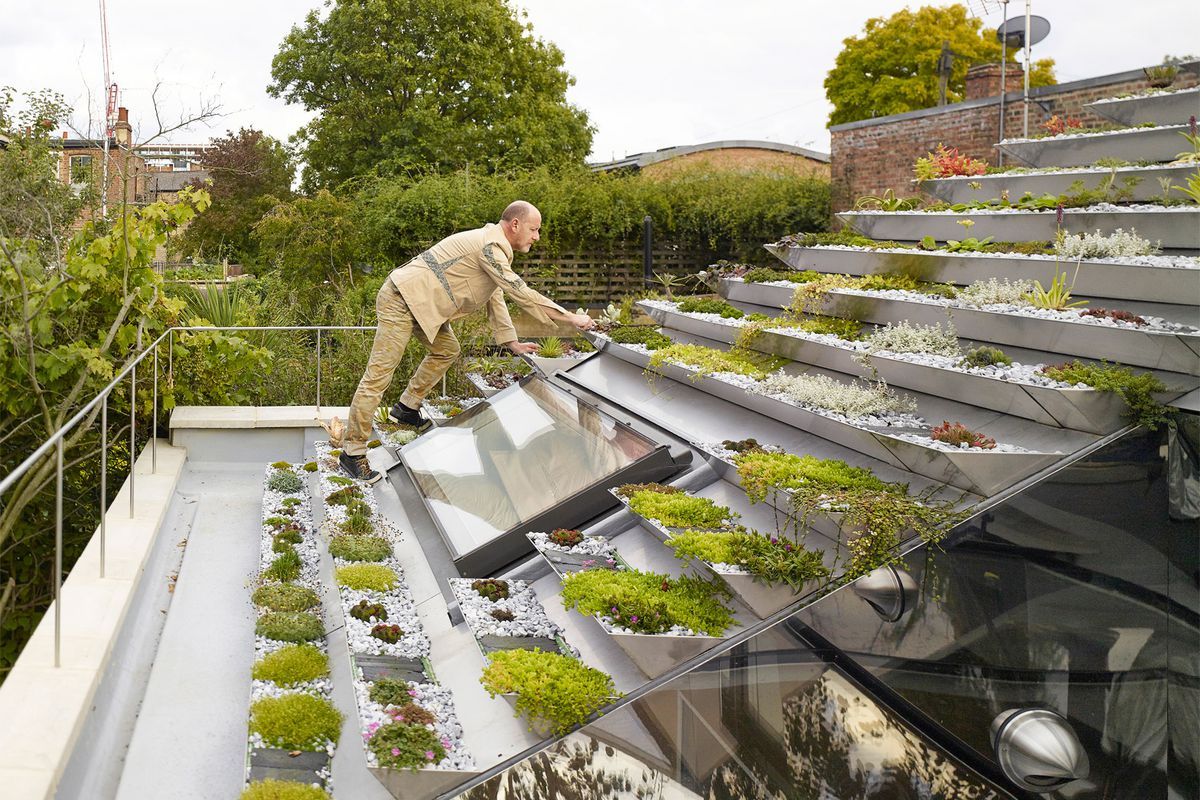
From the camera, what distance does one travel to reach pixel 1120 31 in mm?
4535

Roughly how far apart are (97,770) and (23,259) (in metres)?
3.68

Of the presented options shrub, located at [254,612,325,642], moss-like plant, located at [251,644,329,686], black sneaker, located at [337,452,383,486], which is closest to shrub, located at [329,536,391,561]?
shrub, located at [254,612,325,642]

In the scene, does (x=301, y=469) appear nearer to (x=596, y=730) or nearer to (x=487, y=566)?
(x=487, y=566)

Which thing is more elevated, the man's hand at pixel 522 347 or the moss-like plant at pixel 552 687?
the man's hand at pixel 522 347

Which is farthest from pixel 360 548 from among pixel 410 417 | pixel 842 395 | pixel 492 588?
pixel 842 395

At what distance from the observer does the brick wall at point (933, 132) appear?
12023mm

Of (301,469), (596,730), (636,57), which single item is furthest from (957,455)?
(636,57)

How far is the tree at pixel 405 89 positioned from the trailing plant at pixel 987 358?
21776 millimetres

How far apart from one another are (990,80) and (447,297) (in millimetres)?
12529

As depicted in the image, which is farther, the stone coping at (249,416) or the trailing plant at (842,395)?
the stone coping at (249,416)

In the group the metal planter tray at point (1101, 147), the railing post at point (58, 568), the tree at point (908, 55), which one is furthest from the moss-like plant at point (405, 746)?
the tree at point (908, 55)

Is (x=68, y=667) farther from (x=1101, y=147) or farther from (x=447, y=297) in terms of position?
(x=1101, y=147)

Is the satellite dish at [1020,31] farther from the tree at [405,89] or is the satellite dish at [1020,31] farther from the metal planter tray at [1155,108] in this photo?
the tree at [405,89]

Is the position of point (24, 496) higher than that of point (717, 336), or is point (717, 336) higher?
point (717, 336)
